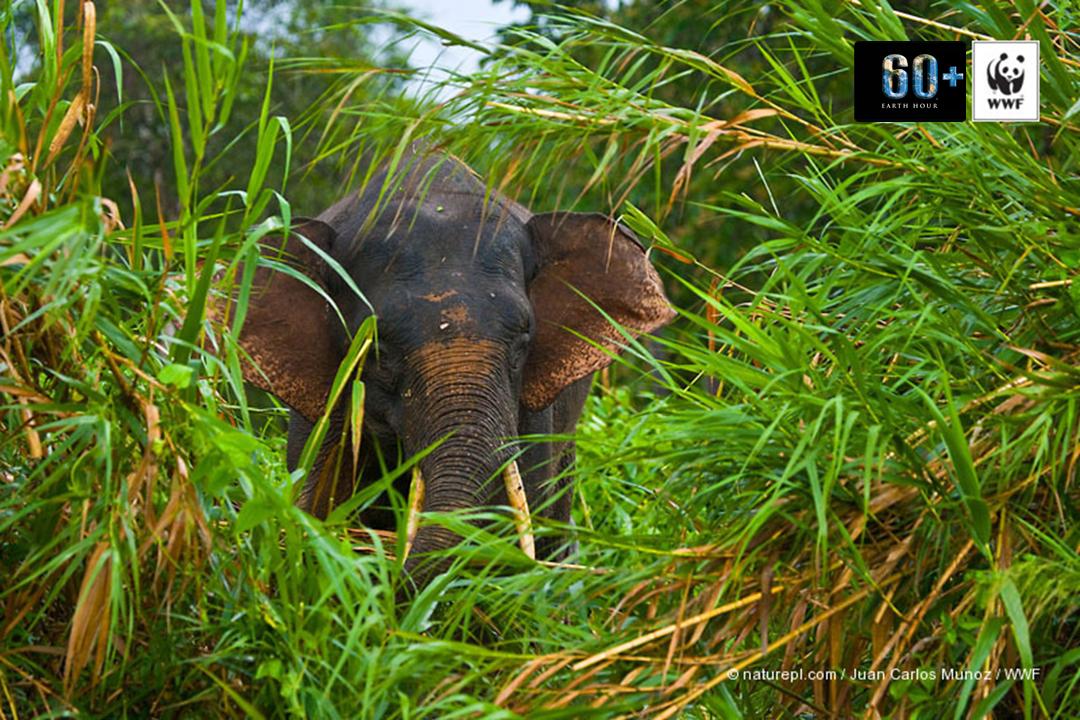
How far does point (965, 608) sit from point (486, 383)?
222 cm

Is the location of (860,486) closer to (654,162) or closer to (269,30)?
(654,162)

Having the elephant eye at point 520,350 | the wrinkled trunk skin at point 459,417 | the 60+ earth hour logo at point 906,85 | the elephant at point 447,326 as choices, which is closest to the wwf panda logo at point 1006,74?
the 60+ earth hour logo at point 906,85

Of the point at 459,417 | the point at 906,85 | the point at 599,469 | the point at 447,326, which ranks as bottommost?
the point at 459,417

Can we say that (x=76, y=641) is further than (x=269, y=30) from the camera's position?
No

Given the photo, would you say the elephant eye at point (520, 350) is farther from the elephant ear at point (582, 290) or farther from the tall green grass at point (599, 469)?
the tall green grass at point (599, 469)

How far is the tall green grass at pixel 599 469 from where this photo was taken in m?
2.88

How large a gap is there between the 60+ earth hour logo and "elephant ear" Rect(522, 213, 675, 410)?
200 cm

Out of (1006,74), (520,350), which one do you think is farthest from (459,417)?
(1006,74)

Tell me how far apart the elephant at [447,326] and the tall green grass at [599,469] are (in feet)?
4.55

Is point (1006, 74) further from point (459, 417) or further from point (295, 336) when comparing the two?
point (295, 336)

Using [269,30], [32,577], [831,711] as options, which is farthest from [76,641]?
[269,30]

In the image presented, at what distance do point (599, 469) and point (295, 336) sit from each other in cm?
241

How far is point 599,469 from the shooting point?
3.19 metres

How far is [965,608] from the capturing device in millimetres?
2998
